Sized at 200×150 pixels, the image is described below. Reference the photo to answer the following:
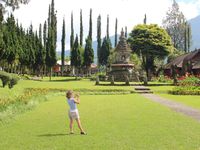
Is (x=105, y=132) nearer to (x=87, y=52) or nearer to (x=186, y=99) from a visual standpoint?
(x=186, y=99)

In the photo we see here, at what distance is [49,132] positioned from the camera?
13.1 meters

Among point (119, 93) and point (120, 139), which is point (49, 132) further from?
point (119, 93)

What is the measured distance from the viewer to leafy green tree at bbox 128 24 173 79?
68562 millimetres

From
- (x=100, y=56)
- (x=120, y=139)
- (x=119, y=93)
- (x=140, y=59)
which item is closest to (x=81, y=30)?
(x=100, y=56)

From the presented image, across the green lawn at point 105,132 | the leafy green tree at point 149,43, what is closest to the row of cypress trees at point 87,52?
the leafy green tree at point 149,43

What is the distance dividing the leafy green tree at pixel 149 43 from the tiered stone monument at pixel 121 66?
974cm

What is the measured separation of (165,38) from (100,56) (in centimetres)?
1779

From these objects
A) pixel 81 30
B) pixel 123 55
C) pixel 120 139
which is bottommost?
pixel 120 139

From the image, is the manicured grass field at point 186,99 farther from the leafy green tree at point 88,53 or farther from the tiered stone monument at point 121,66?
the leafy green tree at point 88,53

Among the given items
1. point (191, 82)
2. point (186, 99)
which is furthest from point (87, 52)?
point (186, 99)

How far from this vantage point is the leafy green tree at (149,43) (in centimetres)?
6856

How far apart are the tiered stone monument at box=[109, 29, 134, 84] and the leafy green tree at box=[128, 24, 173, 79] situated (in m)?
9.74

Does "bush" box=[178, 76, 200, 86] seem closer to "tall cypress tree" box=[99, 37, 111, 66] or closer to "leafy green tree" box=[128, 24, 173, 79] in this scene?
"leafy green tree" box=[128, 24, 173, 79]

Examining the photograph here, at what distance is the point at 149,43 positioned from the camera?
6862cm
